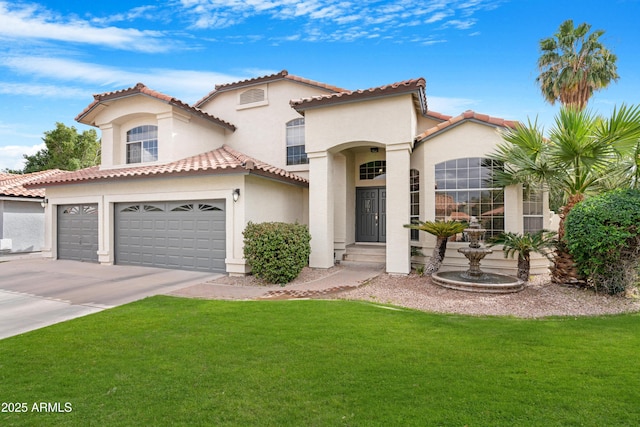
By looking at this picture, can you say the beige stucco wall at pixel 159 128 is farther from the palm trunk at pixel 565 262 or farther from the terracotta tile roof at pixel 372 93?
the palm trunk at pixel 565 262

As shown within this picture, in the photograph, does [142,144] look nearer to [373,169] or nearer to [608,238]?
[373,169]

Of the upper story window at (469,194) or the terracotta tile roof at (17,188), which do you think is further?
the terracotta tile roof at (17,188)

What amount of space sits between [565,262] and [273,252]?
8.44 meters

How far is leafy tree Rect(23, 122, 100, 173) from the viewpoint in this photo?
3303 centimetres

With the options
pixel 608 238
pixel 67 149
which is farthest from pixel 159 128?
pixel 67 149

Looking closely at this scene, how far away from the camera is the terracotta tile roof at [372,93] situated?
1072 cm

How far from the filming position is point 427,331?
19.1ft

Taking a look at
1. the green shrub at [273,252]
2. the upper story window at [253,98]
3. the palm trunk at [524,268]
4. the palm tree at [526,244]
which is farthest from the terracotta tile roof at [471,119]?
the upper story window at [253,98]

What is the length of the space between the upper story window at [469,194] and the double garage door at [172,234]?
7.95 meters

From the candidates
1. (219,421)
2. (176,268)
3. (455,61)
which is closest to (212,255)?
(176,268)

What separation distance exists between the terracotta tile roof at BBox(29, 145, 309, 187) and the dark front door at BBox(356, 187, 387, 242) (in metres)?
Answer: 2.78

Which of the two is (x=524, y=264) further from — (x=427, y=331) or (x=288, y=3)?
(x=288, y=3)

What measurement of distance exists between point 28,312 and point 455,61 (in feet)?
59.9

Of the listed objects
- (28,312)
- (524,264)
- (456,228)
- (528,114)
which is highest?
(528,114)
